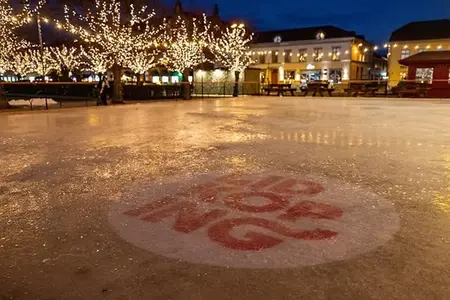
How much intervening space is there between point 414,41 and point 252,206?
5094 centimetres

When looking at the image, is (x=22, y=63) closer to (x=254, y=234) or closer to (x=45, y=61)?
(x=45, y=61)

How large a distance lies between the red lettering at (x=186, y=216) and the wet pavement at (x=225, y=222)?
0.02 metres

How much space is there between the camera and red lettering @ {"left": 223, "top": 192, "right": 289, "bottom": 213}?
3.78m

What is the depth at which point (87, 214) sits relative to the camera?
369 centimetres

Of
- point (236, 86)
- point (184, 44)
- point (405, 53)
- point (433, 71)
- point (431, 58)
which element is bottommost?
point (236, 86)

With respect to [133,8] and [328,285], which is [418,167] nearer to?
[328,285]

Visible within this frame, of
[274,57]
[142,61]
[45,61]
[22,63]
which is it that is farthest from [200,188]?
[274,57]

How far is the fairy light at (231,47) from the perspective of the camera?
3075 centimetres

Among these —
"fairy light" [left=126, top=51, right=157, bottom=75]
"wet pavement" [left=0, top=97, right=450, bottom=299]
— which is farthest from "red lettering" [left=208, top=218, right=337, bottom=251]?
"fairy light" [left=126, top=51, right=157, bottom=75]

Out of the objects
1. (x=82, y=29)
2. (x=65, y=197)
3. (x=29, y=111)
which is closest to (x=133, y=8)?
(x=82, y=29)

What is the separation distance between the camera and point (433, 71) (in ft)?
88.6

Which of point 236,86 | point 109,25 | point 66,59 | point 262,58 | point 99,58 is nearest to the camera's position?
point 109,25

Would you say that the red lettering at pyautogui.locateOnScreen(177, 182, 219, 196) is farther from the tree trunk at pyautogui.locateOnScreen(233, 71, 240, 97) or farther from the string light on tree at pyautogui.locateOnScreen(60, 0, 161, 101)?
the tree trunk at pyautogui.locateOnScreen(233, 71, 240, 97)

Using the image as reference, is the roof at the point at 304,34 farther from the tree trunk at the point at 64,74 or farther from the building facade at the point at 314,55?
the tree trunk at the point at 64,74
